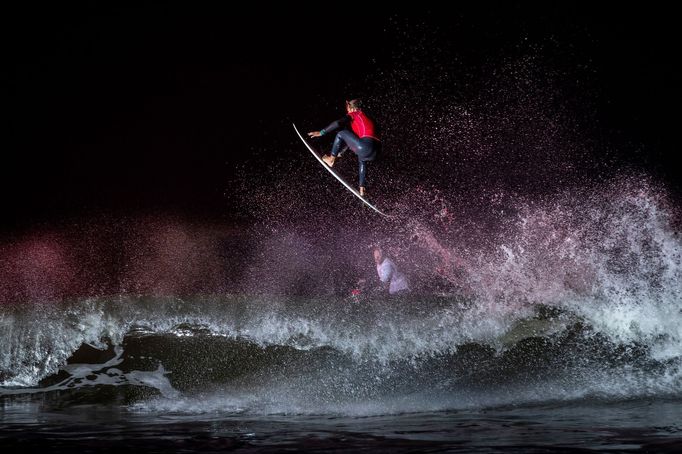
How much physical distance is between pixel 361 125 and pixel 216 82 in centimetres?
664

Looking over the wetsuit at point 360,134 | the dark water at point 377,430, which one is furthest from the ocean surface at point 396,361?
the wetsuit at point 360,134

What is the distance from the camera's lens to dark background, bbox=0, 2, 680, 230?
42.4 ft

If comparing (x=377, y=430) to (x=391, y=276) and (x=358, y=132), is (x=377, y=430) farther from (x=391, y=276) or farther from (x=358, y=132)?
(x=358, y=132)

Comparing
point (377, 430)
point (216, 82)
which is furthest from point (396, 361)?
point (216, 82)

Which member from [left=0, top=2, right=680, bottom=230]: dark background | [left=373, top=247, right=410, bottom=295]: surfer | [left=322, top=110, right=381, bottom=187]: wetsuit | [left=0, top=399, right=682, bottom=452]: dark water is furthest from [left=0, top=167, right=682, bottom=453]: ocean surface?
[left=0, top=2, right=680, bottom=230]: dark background

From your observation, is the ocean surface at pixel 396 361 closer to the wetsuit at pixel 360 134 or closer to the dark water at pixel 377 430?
the dark water at pixel 377 430

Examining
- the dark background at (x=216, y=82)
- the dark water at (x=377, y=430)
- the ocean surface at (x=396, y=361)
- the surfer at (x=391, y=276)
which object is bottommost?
the dark water at (x=377, y=430)

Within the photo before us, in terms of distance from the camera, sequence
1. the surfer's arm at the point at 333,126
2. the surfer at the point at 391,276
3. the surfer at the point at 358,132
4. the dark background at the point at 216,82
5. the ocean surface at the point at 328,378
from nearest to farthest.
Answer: the ocean surface at the point at 328,378
the surfer at the point at 391,276
the surfer's arm at the point at 333,126
the surfer at the point at 358,132
the dark background at the point at 216,82

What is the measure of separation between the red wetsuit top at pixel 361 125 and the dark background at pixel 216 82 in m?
4.46

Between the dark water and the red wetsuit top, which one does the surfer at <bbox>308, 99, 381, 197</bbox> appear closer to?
the red wetsuit top

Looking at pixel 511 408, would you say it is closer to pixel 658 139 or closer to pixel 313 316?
pixel 313 316

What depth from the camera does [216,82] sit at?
14.1 m

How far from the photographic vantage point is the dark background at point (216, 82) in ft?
42.4

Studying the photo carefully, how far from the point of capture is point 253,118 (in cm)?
1434
